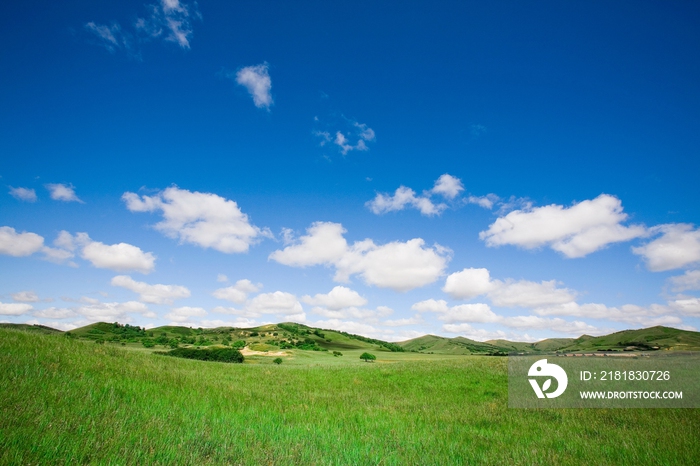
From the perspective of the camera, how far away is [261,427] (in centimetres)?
755

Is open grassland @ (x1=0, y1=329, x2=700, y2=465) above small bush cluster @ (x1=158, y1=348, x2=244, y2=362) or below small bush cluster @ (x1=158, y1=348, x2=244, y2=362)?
above

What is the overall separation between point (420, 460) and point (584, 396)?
13.5 metres

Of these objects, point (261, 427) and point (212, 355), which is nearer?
point (261, 427)

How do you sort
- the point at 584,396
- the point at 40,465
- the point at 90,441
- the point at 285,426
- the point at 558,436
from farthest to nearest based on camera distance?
1. the point at 584,396
2. the point at 558,436
3. the point at 285,426
4. the point at 90,441
5. the point at 40,465

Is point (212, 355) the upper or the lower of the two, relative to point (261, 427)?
lower

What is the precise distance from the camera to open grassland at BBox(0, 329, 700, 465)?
511 cm

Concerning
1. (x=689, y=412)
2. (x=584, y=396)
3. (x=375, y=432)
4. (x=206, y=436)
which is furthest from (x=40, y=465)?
(x=584, y=396)

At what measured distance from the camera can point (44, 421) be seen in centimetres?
521

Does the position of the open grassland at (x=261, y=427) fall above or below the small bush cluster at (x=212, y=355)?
above

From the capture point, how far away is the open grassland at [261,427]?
5.11 meters

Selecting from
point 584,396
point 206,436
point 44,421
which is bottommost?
point 584,396

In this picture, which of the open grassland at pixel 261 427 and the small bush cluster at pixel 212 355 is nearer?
the open grassland at pixel 261 427

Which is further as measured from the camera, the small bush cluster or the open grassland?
the small bush cluster

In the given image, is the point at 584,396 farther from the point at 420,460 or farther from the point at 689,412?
the point at 420,460
